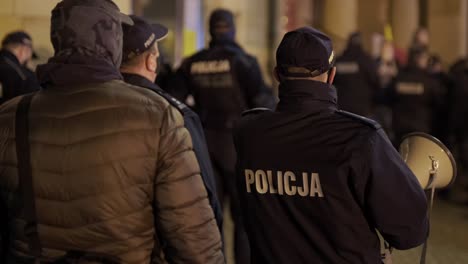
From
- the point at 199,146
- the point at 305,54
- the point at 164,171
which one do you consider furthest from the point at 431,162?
the point at 164,171

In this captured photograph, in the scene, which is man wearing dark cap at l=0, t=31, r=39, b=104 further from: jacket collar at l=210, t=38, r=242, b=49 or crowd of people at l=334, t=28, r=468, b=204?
crowd of people at l=334, t=28, r=468, b=204

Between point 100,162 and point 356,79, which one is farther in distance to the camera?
point 356,79

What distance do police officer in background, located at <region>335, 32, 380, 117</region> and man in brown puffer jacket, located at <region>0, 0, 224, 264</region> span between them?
6863 mm

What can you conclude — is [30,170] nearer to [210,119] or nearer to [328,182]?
[328,182]

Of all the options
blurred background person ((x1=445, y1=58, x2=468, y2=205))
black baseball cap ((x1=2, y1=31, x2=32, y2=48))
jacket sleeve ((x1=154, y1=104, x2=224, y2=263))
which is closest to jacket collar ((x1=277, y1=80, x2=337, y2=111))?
jacket sleeve ((x1=154, y1=104, x2=224, y2=263))

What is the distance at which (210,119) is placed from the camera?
19.9 feet

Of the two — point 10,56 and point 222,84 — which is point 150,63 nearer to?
point 222,84

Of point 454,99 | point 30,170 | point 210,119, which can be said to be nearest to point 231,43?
point 210,119

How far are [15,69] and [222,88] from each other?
1594 millimetres

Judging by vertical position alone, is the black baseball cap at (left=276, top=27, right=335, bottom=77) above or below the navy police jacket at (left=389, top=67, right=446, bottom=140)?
above

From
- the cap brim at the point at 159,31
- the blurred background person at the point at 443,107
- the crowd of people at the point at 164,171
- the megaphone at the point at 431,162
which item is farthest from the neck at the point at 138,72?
the blurred background person at the point at 443,107

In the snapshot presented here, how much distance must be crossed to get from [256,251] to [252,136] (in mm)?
457

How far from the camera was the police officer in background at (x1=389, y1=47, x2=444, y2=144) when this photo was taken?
941 cm

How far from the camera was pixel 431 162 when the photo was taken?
306cm
